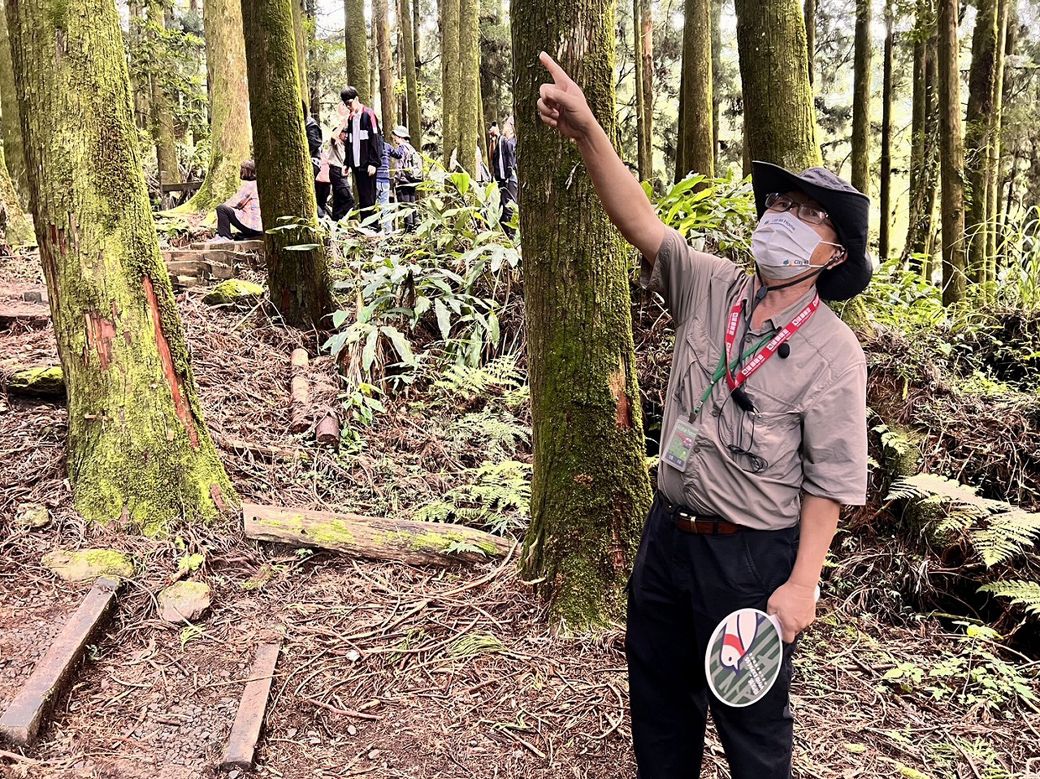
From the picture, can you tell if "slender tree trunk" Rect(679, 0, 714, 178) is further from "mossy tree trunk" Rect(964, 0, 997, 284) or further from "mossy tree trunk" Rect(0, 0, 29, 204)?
"mossy tree trunk" Rect(0, 0, 29, 204)

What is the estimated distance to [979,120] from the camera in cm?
914

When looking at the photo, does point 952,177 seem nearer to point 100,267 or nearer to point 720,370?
point 720,370

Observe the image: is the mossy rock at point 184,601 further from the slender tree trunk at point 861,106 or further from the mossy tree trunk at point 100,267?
the slender tree trunk at point 861,106

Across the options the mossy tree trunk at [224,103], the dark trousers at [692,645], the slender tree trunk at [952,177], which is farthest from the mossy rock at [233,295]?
the slender tree trunk at [952,177]

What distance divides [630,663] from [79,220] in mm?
3688

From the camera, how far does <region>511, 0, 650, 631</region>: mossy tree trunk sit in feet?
10.8

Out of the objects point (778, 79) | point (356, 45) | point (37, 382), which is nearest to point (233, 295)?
point (37, 382)

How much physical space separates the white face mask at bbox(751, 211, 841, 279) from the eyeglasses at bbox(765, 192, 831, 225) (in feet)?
0.08

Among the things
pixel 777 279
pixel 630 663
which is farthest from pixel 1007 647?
pixel 777 279

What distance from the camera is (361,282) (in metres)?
7.23

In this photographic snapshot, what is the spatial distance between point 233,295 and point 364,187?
496 cm

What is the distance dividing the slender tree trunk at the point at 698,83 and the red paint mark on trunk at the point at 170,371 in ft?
26.0

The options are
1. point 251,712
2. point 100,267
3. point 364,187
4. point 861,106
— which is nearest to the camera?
point 251,712

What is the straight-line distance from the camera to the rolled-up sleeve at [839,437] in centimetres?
215
